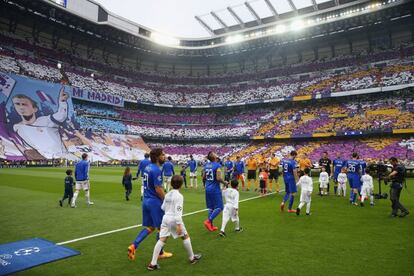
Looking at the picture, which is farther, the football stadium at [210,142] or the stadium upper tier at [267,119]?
the stadium upper tier at [267,119]

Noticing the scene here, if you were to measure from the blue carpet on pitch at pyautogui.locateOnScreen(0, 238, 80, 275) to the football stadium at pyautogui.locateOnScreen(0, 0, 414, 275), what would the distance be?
0.24 ft

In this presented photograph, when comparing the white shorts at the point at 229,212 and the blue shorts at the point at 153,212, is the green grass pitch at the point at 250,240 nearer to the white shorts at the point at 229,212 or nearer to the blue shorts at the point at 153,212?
the white shorts at the point at 229,212

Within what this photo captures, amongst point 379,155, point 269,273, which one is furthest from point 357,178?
point 379,155

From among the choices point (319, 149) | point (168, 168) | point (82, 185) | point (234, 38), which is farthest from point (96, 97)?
point (82, 185)

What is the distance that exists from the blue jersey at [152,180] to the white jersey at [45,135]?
44.1m

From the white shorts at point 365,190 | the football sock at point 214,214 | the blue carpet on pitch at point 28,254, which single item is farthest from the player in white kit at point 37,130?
the white shorts at point 365,190

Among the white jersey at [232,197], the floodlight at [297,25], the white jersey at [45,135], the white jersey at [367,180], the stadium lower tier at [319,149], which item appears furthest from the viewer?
the floodlight at [297,25]

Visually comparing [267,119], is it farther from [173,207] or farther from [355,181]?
[173,207]

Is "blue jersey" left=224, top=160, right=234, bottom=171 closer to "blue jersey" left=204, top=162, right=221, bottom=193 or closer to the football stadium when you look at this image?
the football stadium

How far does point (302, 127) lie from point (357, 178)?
42.2 m

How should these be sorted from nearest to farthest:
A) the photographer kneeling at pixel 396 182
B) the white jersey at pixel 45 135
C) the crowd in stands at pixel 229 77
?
1. the photographer kneeling at pixel 396 182
2. the white jersey at pixel 45 135
3. the crowd in stands at pixel 229 77

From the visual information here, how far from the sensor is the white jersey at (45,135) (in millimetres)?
44409

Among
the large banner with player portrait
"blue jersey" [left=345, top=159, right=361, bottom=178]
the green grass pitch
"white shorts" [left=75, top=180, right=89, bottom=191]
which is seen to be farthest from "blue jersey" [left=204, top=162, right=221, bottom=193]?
the large banner with player portrait

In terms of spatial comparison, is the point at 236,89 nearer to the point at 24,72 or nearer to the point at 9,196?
the point at 24,72
